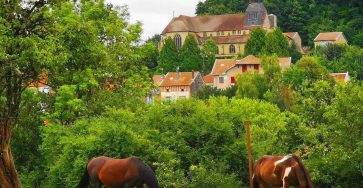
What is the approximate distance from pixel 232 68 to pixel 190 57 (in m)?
13.9

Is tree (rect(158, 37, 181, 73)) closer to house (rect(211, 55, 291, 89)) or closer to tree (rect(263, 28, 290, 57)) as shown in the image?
house (rect(211, 55, 291, 89))

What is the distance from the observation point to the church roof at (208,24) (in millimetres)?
183000

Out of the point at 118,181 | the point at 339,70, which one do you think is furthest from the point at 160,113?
the point at 339,70

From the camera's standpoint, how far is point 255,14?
18300 centimetres

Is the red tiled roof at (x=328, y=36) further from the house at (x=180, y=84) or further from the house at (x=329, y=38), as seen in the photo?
the house at (x=180, y=84)

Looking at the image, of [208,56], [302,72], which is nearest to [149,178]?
[302,72]

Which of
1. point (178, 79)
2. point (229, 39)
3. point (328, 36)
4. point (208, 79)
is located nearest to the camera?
point (178, 79)

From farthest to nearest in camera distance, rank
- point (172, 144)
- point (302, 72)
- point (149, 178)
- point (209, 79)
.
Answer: point (209, 79) < point (302, 72) < point (172, 144) < point (149, 178)

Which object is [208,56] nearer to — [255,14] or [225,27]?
[225,27]

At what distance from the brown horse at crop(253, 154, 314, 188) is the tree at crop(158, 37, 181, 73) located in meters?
129

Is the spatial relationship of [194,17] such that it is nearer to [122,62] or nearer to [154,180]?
[122,62]

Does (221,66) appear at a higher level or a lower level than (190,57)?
lower

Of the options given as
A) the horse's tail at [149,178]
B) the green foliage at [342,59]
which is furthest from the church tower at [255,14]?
the horse's tail at [149,178]

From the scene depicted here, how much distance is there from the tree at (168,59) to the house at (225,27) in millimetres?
Answer: 25886
